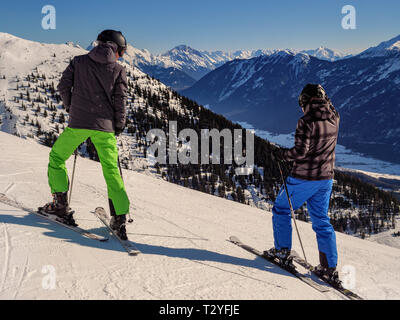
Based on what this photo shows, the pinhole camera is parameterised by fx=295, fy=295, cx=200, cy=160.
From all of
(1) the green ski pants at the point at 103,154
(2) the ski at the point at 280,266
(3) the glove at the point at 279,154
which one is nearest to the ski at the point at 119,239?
(1) the green ski pants at the point at 103,154

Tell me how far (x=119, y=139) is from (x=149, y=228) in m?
27.4

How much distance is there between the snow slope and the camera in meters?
3.11

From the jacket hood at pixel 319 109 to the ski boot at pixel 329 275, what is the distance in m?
2.11

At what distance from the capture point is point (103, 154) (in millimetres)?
4156

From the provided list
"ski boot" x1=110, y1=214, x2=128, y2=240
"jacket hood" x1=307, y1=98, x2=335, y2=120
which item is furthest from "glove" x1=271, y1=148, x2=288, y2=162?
"ski boot" x1=110, y1=214, x2=128, y2=240

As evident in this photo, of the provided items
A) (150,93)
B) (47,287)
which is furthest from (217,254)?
(150,93)

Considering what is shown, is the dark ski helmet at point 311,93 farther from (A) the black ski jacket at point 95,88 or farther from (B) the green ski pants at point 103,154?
(B) the green ski pants at point 103,154

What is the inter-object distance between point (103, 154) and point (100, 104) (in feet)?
2.30

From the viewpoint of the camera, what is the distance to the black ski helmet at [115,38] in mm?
4086

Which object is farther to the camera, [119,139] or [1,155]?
[119,139]

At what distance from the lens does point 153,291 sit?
311 centimetres

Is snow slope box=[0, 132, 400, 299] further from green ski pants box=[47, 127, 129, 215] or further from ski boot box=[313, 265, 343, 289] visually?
green ski pants box=[47, 127, 129, 215]

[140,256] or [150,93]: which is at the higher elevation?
[150,93]
